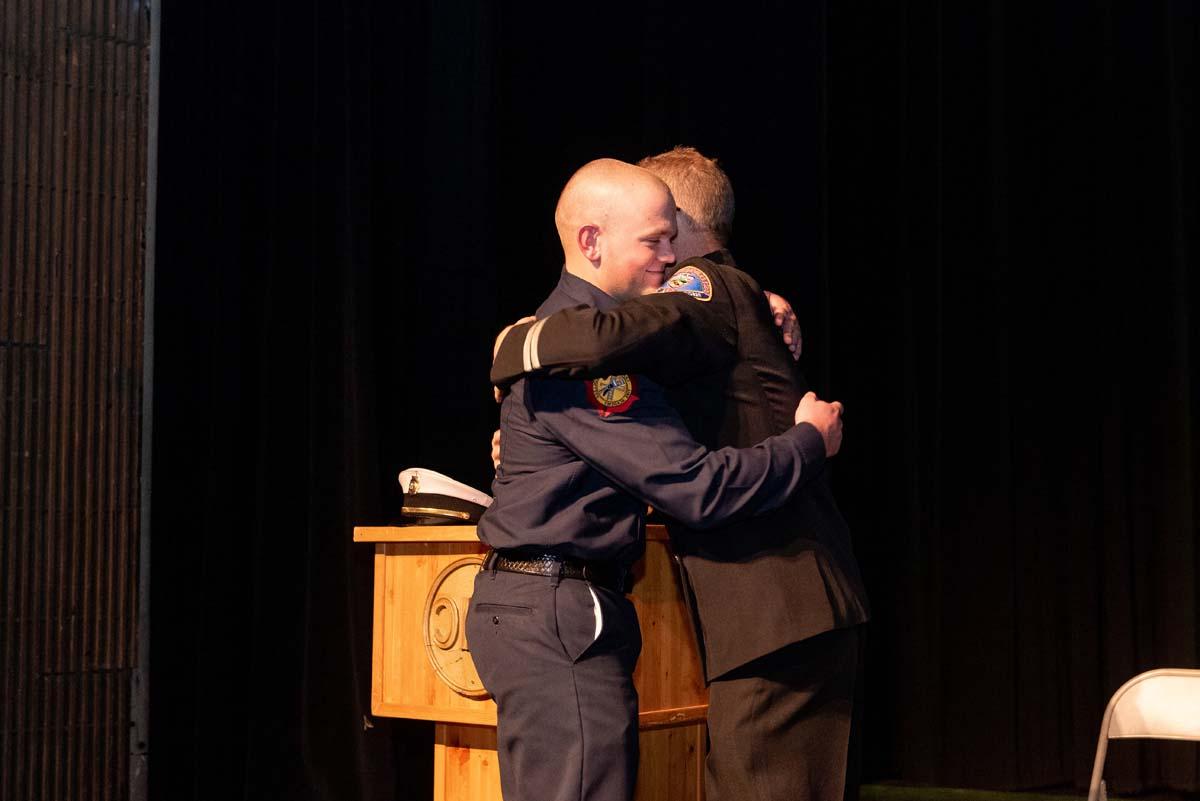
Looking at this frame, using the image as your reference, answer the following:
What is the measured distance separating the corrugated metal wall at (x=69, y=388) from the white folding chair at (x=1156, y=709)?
8.96 feet

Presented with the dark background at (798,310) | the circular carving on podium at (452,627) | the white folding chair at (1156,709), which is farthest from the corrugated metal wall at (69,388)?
the white folding chair at (1156,709)

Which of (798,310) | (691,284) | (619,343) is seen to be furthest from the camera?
(798,310)

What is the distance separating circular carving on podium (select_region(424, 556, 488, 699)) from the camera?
92.7 inches

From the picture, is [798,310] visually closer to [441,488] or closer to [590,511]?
[441,488]

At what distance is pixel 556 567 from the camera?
1874 millimetres

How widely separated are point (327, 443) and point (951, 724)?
2.26 meters

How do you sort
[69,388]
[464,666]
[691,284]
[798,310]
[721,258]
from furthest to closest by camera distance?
[798,310] < [69,388] < [464,666] < [721,258] < [691,284]

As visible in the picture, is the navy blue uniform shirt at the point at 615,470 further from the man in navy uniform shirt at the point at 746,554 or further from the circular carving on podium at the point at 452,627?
the circular carving on podium at the point at 452,627

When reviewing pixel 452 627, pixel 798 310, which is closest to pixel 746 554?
pixel 452 627

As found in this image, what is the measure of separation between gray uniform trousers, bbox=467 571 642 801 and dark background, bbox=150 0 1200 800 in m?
2.23

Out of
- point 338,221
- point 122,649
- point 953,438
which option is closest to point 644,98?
point 338,221

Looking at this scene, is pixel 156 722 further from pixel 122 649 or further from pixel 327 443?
pixel 327 443

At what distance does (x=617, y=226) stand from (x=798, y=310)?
2443 millimetres

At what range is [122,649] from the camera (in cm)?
382
